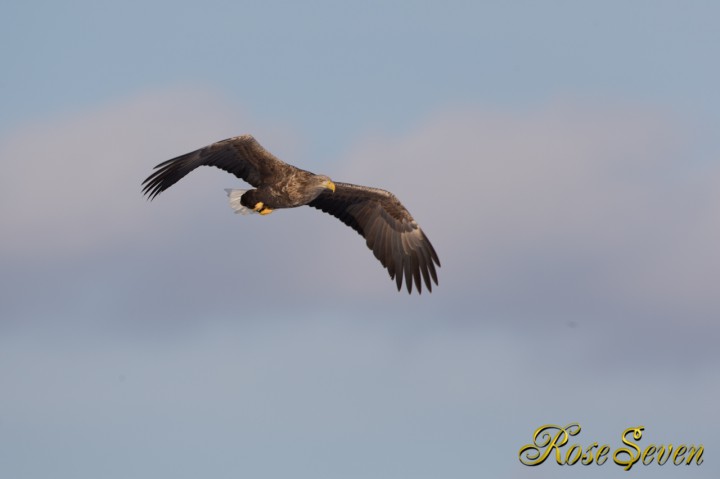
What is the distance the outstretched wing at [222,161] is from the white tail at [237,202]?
0.62m

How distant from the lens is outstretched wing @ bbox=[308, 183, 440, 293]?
12.1 m

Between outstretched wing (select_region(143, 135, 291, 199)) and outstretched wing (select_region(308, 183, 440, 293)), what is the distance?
1.75 metres

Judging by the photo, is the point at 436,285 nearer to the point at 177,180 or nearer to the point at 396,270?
the point at 396,270

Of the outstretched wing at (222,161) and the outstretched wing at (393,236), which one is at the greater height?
the outstretched wing at (222,161)

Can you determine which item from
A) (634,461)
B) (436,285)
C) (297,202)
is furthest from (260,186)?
(634,461)

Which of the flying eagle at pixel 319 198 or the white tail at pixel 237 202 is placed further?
the white tail at pixel 237 202

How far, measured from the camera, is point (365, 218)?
12188mm

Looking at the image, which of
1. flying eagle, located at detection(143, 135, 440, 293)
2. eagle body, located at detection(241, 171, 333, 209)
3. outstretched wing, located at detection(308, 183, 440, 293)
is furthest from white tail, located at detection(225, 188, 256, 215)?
outstretched wing, located at detection(308, 183, 440, 293)

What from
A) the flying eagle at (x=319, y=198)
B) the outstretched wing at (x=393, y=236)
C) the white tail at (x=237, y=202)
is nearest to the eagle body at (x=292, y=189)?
the flying eagle at (x=319, y=198)

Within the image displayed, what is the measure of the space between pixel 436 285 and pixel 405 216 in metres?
1.22

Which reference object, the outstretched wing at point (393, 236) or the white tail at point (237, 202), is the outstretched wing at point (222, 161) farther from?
the outstretched wing at point (393, 236)

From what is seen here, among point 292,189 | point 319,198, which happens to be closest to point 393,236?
point 319,198

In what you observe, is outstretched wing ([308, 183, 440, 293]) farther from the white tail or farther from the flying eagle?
the white tail

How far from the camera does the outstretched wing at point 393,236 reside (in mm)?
12109
